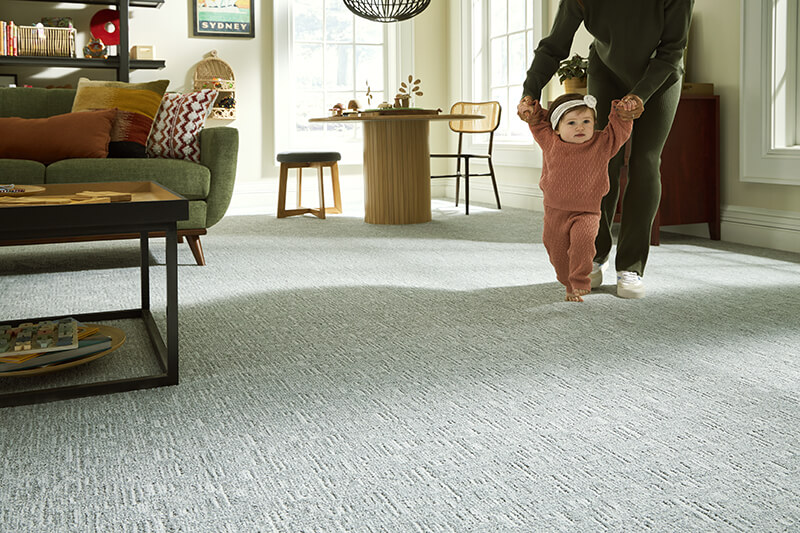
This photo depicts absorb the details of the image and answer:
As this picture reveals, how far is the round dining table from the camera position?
4.84m

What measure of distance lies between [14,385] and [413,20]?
Result: 5753 millimetres

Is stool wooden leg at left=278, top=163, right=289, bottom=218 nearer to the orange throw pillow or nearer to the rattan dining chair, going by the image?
the rattan dining chair

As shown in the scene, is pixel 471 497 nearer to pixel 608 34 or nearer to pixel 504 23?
pixel 608 34

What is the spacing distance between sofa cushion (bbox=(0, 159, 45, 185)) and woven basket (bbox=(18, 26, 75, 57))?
250 centimetres

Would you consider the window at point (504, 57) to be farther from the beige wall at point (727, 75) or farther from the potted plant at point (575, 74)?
the beige wall at point (727, 75)

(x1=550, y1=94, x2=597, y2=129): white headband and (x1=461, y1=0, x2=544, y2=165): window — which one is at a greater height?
(x1=461, y1=0, x2=544, y2=165): window

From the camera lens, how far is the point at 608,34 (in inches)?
97.6

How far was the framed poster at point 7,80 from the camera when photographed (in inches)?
215

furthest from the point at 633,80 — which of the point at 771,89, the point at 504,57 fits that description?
the point at 504,57

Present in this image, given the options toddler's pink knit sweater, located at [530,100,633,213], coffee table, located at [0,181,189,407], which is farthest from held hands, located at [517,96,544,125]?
coffee table, located at [0,181,189,407]

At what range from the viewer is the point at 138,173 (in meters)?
3.36

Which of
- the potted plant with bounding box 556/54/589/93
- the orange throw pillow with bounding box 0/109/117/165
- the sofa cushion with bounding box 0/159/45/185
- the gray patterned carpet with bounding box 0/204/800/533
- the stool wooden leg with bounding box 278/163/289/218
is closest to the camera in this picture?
the gray patterned carpet with bounding box 0/204/800/533

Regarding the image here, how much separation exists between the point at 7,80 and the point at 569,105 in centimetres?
472

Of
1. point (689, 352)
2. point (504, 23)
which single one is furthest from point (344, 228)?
point (689, 352)
